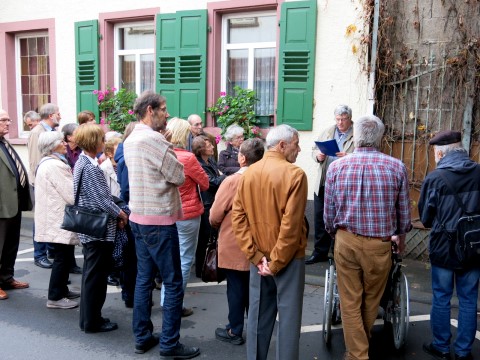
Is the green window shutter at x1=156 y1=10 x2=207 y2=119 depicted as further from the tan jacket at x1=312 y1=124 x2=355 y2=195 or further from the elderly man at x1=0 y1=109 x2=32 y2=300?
the elderly man at x1=0 y1=109 x2=32 y2=300

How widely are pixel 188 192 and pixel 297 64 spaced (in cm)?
356

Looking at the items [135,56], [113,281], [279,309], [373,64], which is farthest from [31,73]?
[279,309]

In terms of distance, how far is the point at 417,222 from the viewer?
6570mm

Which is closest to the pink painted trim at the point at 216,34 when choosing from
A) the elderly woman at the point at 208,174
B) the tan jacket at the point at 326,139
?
the tan jacket at the point at 326,139

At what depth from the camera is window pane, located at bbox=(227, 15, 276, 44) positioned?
7.73 metres

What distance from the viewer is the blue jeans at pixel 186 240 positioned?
14.6 feet

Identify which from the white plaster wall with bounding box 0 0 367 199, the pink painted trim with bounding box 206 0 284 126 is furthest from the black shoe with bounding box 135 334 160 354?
the pink painted trim with bounding box 206 0 284 126

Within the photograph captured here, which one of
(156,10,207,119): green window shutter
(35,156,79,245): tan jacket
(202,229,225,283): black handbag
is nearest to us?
(202,229,225,283): black handbag

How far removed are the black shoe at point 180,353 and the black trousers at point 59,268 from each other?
1.49 m

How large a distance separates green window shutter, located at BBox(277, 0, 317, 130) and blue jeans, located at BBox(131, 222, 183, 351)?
13.2ft

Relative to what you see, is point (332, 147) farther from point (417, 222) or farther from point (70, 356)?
point (70, 356)

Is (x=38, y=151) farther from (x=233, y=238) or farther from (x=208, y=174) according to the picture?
(x=233, y=238)

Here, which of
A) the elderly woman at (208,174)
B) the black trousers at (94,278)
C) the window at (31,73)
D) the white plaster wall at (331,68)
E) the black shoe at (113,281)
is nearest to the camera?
the black trousers at (94,278)

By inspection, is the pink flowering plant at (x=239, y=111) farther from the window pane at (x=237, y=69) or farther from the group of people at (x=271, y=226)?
the group of people at (x=271, y=226)
